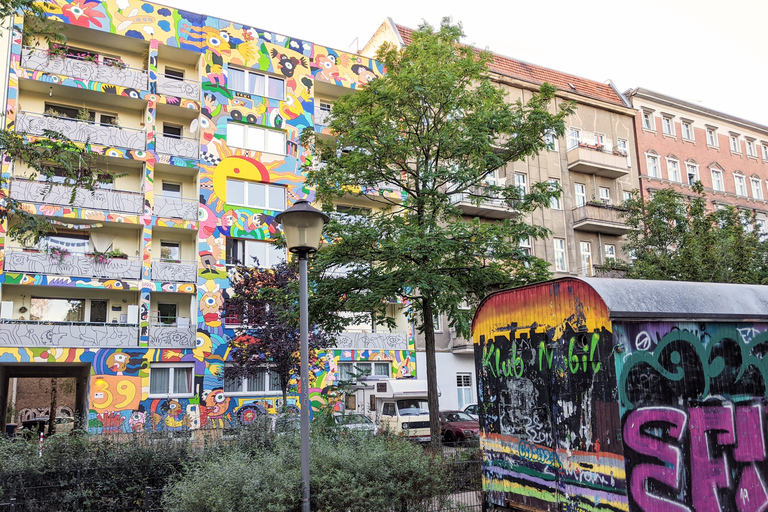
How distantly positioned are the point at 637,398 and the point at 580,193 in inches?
1271

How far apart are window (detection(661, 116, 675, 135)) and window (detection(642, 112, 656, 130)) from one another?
97cm

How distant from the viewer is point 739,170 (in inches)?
1823

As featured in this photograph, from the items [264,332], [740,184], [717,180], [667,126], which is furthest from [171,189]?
[740,184]

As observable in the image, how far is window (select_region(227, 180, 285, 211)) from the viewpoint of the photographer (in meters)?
30.0

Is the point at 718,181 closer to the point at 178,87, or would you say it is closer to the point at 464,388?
the point at 464,388

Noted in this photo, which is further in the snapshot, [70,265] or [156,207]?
[156,207]

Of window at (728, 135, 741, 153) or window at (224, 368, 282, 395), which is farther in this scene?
window at (728, 135, 741, 153)

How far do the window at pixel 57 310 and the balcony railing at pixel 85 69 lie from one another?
31.5ft

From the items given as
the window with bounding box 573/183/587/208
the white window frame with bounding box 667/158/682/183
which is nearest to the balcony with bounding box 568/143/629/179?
the window with bounding box 573/183/587/208

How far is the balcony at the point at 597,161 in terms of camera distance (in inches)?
1464

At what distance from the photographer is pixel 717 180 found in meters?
44.7

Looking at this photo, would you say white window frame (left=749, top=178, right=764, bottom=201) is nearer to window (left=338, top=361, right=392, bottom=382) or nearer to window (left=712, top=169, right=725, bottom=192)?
window (left=712, top=169, right=725, bottom=192)

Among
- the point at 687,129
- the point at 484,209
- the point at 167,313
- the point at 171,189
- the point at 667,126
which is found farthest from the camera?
the point at 687,129

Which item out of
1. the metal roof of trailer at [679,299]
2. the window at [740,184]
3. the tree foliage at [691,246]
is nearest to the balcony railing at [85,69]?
the tree foliage at [691,246]
